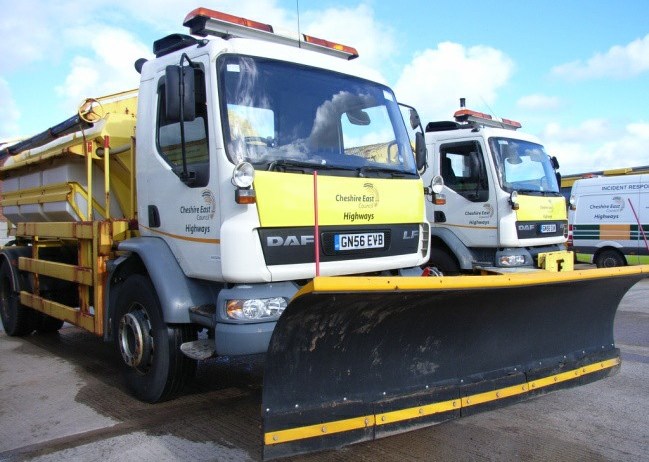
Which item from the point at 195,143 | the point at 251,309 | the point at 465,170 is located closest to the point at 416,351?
the point at 251,309

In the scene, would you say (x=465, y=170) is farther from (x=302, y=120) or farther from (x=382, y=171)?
(x=302, y=120)

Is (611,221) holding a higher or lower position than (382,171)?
lower

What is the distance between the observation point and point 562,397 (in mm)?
4750

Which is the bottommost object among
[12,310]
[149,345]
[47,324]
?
[47,324]

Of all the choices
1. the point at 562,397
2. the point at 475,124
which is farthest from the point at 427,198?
the point at 562,397

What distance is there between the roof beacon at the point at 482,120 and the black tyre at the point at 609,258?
626 centimetres

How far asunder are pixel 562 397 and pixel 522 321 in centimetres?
118

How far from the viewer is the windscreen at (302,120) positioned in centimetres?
390

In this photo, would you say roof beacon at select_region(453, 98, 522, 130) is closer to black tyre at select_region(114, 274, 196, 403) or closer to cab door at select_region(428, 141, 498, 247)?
cab door at select_region(428, 141, 498, 247)

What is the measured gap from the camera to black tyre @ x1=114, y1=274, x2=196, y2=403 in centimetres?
423

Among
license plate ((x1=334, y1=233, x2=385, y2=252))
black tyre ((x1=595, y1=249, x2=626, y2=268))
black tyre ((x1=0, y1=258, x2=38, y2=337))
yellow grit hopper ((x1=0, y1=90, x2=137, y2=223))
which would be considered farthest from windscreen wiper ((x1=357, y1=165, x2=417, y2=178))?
black tyre ((x1=595, y1=249, x2=626, y2=268))

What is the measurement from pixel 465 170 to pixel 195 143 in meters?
4.98

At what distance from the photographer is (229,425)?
13.6 feet

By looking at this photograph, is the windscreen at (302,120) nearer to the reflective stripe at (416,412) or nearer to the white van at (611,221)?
the reflective stripe at (416,412)
